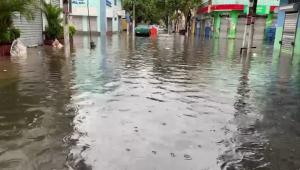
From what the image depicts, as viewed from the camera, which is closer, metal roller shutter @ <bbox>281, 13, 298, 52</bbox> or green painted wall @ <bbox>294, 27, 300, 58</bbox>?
green painted wall @ <bbox>294, 27, 300, 58</bbox>

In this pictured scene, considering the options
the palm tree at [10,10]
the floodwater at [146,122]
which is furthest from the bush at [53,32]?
the floodwater at [146,122]

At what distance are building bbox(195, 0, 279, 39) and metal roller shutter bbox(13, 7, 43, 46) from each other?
80.3 ft

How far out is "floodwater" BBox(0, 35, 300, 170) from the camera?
3428mm

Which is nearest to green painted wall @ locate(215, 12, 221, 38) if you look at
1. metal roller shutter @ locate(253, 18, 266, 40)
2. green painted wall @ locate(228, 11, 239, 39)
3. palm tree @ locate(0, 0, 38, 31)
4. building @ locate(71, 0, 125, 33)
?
green painted wall @ locate(228, 11, 239, 39)

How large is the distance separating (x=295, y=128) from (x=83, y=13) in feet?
115

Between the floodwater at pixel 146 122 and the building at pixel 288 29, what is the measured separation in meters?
8.49

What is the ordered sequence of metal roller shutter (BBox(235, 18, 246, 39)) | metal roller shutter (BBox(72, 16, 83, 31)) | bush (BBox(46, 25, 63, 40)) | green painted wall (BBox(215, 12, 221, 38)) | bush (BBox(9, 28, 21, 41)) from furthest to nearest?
1. green painted wall (BBox(215, 12, 221, 38))
2. metal roller shutter (BBox(72, 16, 83, 31))
3. metal roller shutter (BBox(235, 18, 246, 39))
4. bush (BBox(46, 25, 63, 40))
5. bush (BBox(9, 28, 21, 41))

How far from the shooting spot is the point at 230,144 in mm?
3914

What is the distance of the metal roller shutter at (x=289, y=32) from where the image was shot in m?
16.0

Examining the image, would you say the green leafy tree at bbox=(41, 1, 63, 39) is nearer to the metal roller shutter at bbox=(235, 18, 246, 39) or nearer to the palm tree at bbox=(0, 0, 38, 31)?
the palm tree at bbox=(0, 0, 38, 31)

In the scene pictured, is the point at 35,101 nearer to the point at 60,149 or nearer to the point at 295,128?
the point at 60,149

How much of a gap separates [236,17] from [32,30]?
1040 inches

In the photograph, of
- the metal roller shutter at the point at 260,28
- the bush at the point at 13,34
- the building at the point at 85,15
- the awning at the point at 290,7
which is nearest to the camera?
the bush at the point at 13,34

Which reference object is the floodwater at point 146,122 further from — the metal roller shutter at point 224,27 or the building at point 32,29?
the metal roller shutter at point 224,27
